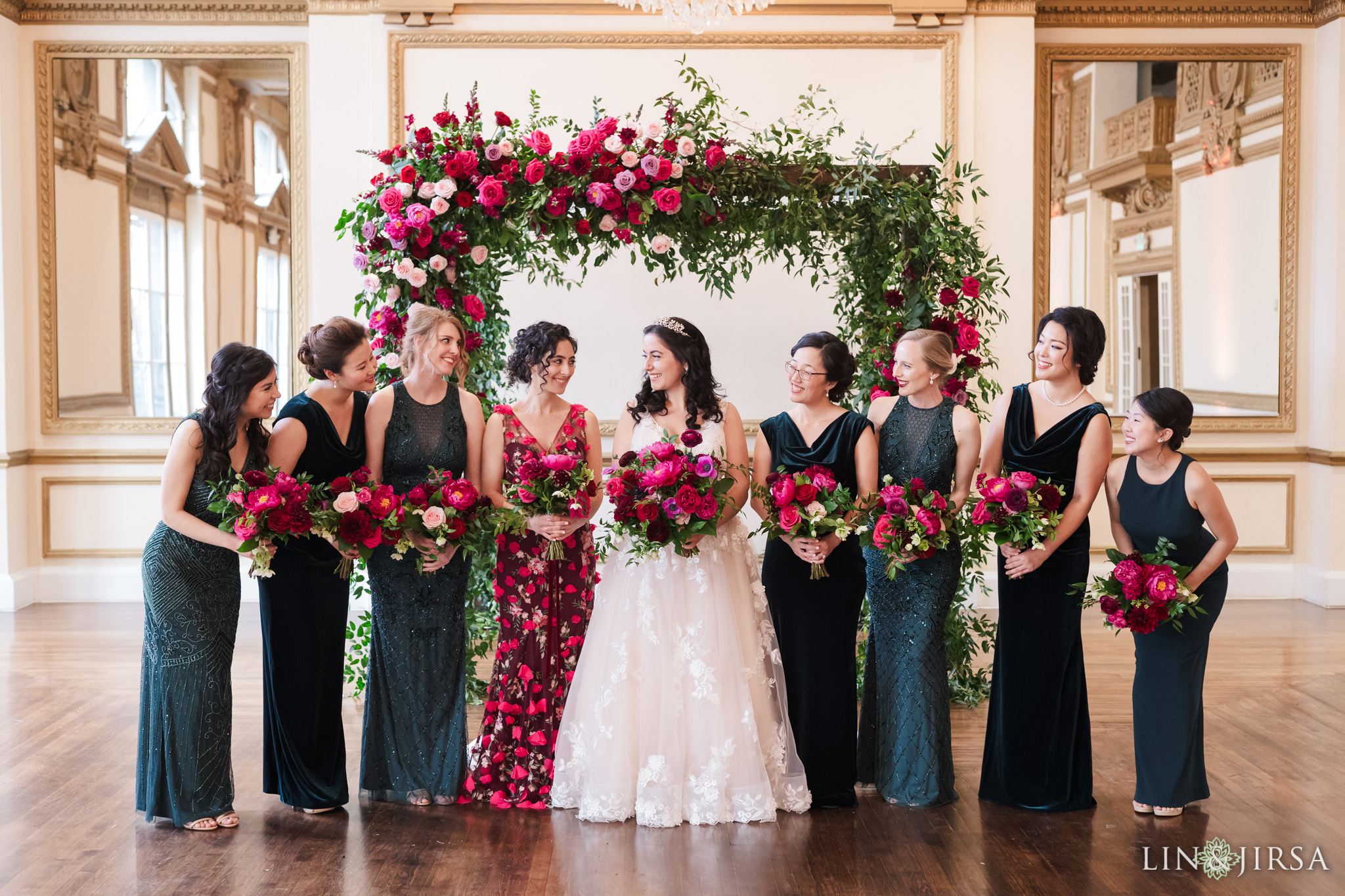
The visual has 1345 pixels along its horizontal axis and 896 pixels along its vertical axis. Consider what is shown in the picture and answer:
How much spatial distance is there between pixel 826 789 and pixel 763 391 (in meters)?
4.12

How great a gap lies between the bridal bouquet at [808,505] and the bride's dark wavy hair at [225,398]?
1.88 m

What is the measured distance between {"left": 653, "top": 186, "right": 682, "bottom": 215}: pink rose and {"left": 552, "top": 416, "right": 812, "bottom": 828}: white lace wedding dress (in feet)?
4.06

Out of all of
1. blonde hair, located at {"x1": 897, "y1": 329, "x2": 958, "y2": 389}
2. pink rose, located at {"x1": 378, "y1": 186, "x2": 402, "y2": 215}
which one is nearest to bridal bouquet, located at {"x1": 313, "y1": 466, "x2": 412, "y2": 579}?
pink rose, located at {"x1": 378, "y1": 186, "x2": 402, "y2": 215}

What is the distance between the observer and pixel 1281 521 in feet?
27.1

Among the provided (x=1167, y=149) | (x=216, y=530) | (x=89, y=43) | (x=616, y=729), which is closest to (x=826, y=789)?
(x=616, y=729)

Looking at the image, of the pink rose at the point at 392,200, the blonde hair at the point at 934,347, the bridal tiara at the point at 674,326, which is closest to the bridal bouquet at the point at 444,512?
the bridal tiara at the point at 674,326

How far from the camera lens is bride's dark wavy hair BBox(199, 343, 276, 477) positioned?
12.3 feet

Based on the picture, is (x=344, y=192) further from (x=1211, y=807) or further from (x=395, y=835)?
(x=1211, y=807)

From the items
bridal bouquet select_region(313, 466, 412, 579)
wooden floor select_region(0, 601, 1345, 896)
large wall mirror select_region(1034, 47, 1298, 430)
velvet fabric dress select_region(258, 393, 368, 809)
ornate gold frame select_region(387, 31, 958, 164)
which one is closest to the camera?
wooden floor select_region(0, 601, 1345, 896)

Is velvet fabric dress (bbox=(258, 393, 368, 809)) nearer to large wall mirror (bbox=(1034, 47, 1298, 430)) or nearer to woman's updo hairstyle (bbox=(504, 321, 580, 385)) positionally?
woman's updo hairstyle (bbox=(504, 321, 580, 385))

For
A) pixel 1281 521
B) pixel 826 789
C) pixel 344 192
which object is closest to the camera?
pixel 826 789

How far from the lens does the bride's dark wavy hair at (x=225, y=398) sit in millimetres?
3738

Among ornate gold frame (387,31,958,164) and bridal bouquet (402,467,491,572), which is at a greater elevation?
ornate gold frame (387,31,958,164)

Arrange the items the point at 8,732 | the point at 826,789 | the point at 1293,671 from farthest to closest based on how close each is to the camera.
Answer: the point at 1293,671, the point at 8,732, the point at 826,789
